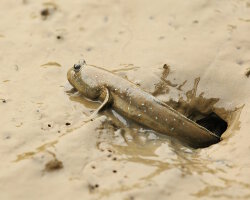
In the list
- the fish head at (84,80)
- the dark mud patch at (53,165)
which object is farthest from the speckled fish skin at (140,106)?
the dark mud patch at (53,165)

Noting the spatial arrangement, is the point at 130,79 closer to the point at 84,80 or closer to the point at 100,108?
the point at 84,80

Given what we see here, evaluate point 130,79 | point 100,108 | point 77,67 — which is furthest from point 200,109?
point 77,67

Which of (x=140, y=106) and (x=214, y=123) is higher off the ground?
(x=140, y=106)

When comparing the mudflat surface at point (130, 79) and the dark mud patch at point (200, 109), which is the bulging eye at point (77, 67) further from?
the dark mud patch at point (200, 109)

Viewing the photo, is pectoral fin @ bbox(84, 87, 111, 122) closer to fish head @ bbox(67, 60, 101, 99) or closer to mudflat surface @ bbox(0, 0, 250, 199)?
mudflat surface @ bbox(0, 0, 250, 199)

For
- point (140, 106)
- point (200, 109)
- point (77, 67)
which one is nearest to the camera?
point (140, 106)

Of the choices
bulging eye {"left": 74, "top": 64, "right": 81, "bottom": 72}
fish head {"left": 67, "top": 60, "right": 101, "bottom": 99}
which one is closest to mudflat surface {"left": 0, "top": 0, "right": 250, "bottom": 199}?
fish head {"left": 67, "top": 60, "right": 101, "bottom": 99}
